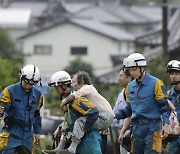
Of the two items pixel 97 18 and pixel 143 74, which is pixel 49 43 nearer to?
pixel 97 18

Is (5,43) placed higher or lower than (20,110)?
higher

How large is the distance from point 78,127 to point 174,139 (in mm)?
2451

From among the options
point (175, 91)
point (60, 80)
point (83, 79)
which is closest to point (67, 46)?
point (175, 91)

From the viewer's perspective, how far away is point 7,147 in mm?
13359

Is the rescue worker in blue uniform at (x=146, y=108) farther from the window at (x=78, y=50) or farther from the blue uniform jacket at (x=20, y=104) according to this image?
A: the window at (x=78, y=50)

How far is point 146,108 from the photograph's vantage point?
12828 mm

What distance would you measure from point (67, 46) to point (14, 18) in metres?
15.6

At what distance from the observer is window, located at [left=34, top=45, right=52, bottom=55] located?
3054 inches

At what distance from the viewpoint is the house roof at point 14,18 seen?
89312 millimetres

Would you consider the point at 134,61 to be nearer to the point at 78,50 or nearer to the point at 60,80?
the point at 60,80

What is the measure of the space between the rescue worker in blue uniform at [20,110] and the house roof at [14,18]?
7399cm

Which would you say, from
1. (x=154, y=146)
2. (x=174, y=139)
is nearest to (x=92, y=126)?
(x=154, y=146)

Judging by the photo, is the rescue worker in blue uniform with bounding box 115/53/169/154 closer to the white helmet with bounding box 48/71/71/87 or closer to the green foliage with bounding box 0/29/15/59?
the white helmet with bounding box 48/71/71/87

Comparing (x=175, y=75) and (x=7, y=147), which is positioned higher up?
(x=175, y=75)
